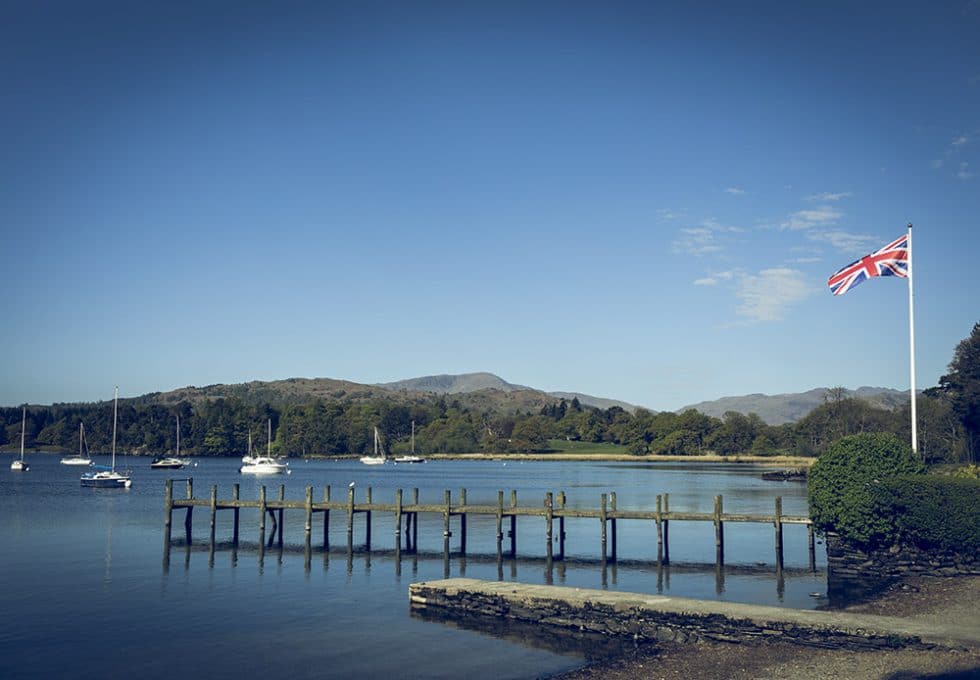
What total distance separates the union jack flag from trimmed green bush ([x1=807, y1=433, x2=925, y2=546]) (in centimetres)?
630

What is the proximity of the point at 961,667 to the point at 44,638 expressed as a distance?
1033 inches

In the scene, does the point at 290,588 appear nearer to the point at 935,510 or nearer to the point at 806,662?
the point at 806,662

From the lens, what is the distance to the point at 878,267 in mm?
36188

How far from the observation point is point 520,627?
2820 cm

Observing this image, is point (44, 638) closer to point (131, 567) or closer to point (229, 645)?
point (229, 645)

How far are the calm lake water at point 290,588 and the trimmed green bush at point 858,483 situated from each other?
3089 mm

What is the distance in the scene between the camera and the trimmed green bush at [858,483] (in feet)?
109

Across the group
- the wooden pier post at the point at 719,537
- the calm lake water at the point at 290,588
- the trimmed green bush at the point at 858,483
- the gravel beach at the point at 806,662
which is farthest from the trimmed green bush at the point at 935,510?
the wooden pier post at the point at 719,537

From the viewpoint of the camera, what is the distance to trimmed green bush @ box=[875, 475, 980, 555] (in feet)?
101

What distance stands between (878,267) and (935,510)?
10287 millimetres

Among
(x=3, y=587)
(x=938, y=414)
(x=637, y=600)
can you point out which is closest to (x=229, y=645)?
(x=637, y=600)

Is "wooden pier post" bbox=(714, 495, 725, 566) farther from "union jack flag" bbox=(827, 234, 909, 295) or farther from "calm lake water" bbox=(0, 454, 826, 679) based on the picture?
"union jack flag" bbox=(827, 234, 909, 295)

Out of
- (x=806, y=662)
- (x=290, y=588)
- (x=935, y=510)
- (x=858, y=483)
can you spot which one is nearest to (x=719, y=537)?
(x=858, y=483)

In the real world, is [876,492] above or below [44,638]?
above
